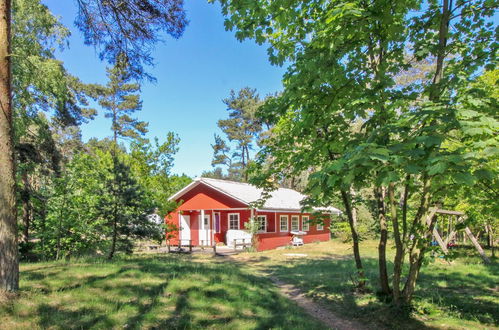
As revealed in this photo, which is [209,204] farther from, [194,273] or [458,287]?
[458,287]

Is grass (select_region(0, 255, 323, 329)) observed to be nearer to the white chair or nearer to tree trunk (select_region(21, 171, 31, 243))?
tree trunk (select_region(21, 171, 31, 243))

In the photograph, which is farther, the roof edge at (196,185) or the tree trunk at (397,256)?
the roof edge at (196,185)

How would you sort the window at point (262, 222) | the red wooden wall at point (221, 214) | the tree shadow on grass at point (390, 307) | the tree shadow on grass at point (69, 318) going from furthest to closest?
the red wooden wall at point (221, 214) < the window at point (262, 222) < the tree shadow on grass at point (390, 307) < the tree shadow on grass at point (69, 318)

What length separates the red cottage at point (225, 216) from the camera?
68.3 feet

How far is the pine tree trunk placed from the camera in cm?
468

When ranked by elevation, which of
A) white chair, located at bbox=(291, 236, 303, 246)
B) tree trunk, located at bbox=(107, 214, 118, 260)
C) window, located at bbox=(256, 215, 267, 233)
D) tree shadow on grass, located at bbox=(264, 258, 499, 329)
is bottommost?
white chair, located at bbox=(291, 236, 303, 246)

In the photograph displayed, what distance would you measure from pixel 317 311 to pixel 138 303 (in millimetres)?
3745

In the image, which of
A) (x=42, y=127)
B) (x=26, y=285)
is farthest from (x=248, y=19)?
(x=42, y=127)

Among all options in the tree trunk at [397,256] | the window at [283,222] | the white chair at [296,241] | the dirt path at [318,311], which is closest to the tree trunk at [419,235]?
the tree trunk at [397,256]

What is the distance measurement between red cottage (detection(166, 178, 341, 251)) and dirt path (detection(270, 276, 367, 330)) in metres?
11.2

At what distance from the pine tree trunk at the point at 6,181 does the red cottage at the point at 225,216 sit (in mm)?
15369

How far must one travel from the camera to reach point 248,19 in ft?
15.6

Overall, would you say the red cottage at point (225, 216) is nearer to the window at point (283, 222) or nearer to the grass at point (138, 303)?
the window at point (283, 222)

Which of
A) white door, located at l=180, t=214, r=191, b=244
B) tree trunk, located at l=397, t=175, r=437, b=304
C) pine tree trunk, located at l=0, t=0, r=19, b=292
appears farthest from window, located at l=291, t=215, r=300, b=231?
pine tree trunk, located at l=0, t=0, r=19, b=292
